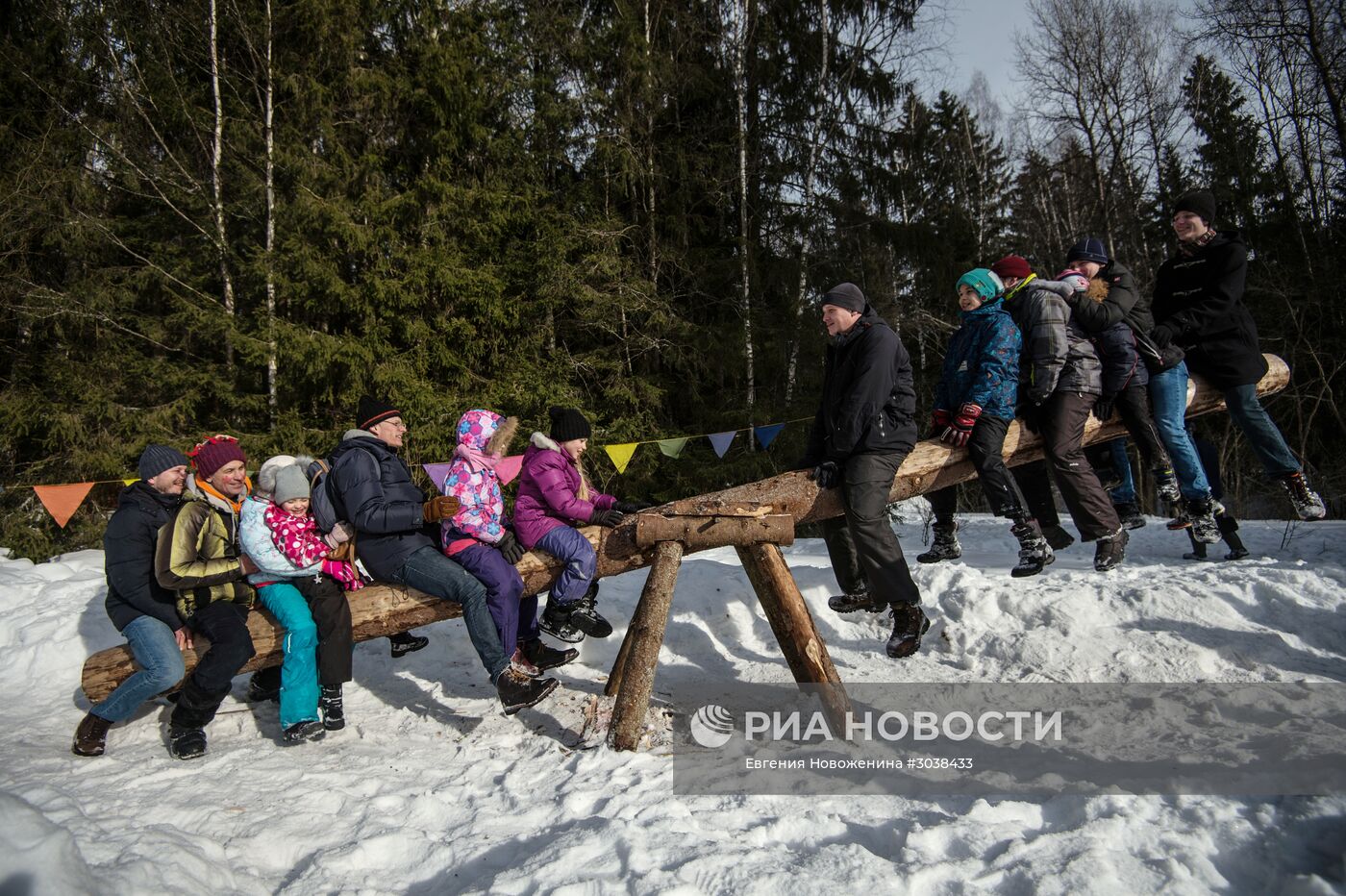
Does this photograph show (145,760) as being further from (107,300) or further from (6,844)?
(107,300)

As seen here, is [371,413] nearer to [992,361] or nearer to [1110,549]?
[992,361]

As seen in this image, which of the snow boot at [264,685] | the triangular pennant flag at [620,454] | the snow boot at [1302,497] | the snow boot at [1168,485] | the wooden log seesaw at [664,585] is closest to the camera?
the wooden log seesaw at [664,585]

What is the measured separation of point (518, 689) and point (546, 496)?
3.86 ft

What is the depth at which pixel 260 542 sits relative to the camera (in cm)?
401

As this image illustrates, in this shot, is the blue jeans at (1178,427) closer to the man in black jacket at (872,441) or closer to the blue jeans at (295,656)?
the man in black jacket at (872,441)

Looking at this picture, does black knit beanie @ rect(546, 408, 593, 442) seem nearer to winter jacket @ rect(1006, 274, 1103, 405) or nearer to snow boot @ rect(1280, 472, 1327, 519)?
winter jacket @ rect(1006, 274, 1103, 405)

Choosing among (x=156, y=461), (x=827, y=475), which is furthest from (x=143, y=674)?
(x=827, y=475)

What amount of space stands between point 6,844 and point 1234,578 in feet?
21.9

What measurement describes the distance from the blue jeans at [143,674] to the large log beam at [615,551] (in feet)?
0.40

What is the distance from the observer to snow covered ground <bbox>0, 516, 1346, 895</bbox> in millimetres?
2270

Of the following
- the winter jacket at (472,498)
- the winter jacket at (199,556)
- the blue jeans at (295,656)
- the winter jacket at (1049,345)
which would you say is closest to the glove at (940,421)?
the winter jacket at (1049,345)

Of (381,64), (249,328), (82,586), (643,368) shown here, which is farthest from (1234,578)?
(381,64)

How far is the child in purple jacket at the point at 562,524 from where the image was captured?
4336 millimetres

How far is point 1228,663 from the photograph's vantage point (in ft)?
14.1
